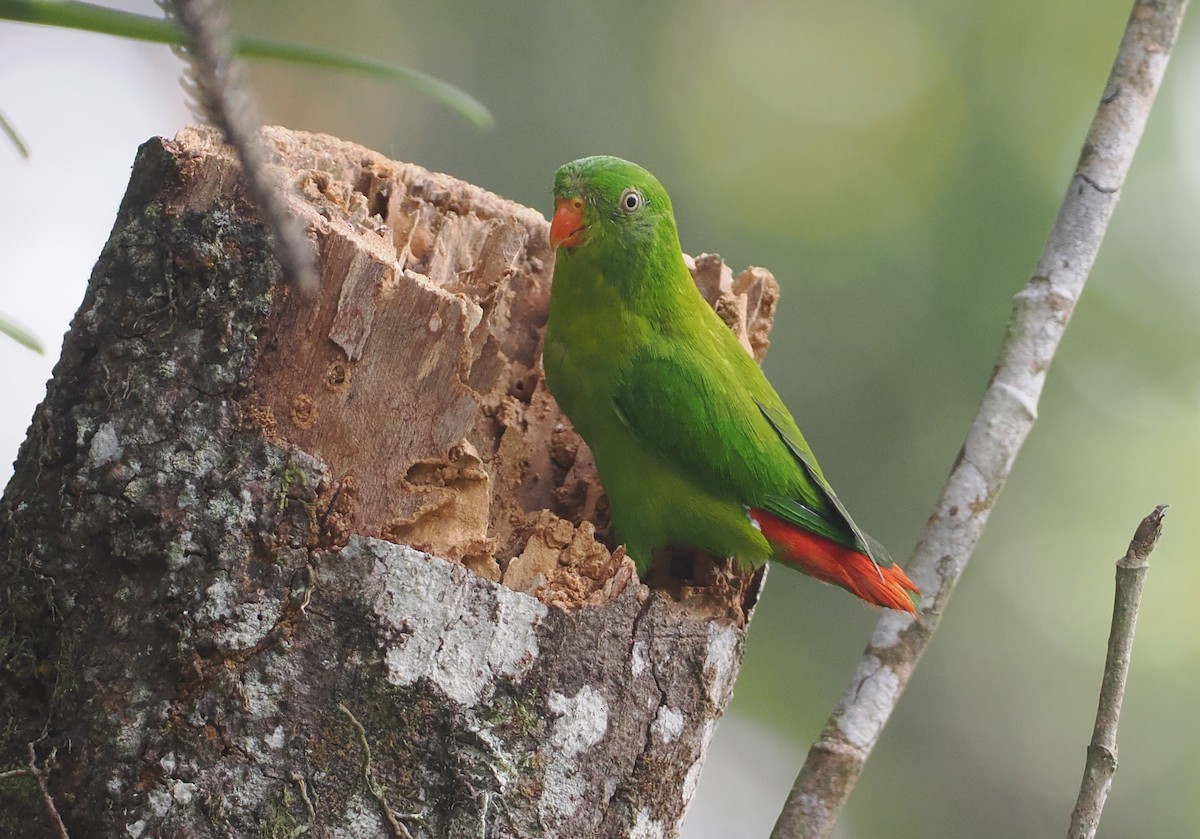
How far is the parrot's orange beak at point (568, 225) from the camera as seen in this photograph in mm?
3000

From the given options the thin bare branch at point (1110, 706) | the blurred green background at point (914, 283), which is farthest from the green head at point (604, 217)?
the blurred green background at point (914, 283)

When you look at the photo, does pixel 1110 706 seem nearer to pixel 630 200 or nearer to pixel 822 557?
pixel 822 557

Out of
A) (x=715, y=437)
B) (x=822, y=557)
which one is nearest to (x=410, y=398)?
(x=715, y=437)

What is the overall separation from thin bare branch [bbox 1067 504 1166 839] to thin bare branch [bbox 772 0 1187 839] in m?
0.58

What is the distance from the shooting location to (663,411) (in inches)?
115

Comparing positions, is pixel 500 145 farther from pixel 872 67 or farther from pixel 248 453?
pixel 248 453

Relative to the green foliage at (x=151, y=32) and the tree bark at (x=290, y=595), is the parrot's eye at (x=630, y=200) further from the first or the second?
→ the green foliage at (x=151, y=32)

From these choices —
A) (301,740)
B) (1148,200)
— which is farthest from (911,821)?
(301,740)

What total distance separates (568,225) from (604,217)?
0.11 metres

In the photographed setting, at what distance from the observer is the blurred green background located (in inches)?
238

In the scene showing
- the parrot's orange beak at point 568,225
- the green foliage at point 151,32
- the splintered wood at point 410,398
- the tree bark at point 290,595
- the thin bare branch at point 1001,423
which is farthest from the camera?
the parrot's orange beak at point 568,225

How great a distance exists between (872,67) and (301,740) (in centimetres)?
575

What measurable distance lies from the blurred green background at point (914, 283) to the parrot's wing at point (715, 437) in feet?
11.3

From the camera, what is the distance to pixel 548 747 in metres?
2.04
